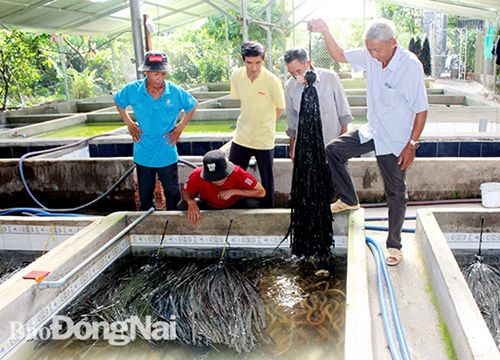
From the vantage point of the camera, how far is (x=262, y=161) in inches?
164

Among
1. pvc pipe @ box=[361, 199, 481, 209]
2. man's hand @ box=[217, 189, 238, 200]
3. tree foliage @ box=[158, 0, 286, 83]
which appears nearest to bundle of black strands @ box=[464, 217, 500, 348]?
pvc pipe @ box=[361, 199, 481, 209]

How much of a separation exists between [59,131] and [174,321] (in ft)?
22.3

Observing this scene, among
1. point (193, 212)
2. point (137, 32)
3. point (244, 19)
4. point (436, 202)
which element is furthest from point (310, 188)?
point (244, 19)

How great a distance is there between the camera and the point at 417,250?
355 centimetres

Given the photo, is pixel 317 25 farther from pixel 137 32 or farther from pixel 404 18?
pixel 404 18

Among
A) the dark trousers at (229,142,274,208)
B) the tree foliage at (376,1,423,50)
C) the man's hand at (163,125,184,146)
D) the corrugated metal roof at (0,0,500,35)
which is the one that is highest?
the tree foliage at (376,1,423,50)

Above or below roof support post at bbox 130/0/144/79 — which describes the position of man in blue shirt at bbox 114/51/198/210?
below

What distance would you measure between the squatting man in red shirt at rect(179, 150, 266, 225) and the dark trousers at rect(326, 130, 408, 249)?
70 centimetres

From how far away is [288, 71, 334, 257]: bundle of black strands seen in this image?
11.2 ft

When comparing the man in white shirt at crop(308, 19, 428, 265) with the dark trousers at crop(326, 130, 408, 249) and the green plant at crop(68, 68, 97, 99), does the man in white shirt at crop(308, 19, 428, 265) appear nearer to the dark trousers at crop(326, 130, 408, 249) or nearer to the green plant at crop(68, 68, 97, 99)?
the dark trousers at crop(326, 130, 408, 249)

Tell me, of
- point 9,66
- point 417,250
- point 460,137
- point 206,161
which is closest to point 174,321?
point 206,161

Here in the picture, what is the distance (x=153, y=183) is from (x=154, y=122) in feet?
1.87

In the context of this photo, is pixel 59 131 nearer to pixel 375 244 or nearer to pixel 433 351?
pixel 375 244

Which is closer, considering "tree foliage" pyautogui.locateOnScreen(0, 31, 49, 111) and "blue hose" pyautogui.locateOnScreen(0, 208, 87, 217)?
"blue hose" pyautogui.locateOnScreen(0, 208, 87, 217)
